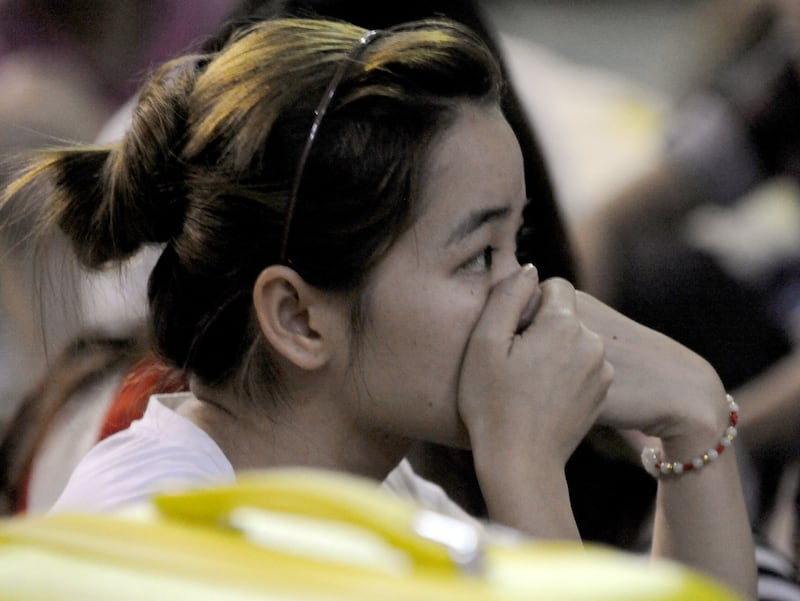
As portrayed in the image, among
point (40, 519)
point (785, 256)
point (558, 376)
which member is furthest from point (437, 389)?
point (785, 256)

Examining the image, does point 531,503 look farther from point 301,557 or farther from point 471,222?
point 301,557

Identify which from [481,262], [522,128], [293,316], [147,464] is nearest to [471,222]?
[481,262]

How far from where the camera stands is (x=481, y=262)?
94 centimetres

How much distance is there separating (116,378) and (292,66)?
454mm

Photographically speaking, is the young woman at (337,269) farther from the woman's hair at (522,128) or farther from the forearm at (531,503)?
the woman's hair at (522,128)

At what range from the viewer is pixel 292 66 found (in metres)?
0.92

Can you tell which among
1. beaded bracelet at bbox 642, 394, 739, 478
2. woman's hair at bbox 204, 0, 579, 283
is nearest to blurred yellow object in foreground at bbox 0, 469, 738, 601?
beaded bracelet at bbox 642, 394, 739, 478

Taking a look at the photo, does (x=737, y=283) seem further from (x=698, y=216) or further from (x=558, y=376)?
(x=558, y=376)

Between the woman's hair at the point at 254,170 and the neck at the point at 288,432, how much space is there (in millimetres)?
25

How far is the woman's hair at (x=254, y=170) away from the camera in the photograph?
2.95ft

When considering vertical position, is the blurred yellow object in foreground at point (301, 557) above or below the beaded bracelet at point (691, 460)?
above

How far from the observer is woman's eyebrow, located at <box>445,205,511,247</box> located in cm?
92

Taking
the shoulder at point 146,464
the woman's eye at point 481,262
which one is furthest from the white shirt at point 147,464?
the woman's eye at point 481,262

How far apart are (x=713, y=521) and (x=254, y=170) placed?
47 centimetres
